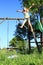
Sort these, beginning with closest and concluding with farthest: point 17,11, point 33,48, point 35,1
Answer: point 17,11, point 33,48, point 35,1

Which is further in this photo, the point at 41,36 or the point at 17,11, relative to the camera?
the point at 41,36

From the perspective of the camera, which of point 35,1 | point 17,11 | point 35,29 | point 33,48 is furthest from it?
point 35,1

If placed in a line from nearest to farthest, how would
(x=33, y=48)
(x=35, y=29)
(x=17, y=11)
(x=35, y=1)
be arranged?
(x=17, y=11)
(x=33, y=48)
(x=35, y=29)
(x=35, y=1)

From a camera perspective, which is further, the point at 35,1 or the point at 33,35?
the point at 35,1

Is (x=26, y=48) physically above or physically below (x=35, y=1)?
below

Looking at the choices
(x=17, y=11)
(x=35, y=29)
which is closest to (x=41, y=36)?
(x=35, y=29)

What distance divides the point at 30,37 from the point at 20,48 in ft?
4.19

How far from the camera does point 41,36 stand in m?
19.3

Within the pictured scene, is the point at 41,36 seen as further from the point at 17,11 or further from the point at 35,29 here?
the point at 17,11

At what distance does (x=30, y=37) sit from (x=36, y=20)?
45.7 inches

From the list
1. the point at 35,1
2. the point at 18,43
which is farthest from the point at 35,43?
the point at 35,1

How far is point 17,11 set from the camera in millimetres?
16250

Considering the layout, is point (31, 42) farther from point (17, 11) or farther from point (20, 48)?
point (17, 11)

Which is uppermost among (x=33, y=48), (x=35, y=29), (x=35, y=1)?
(x=35, y=1)
